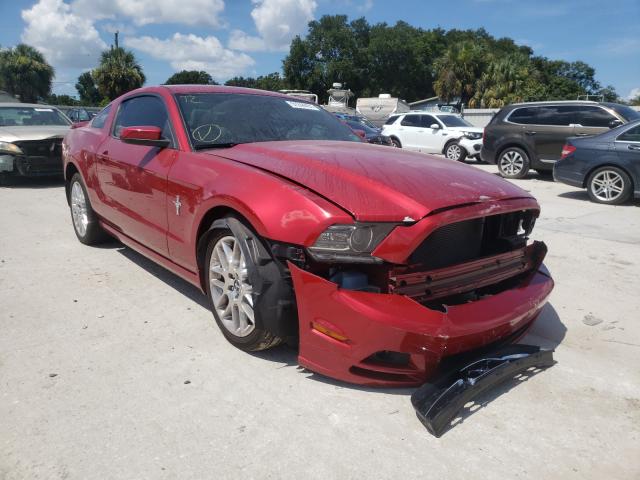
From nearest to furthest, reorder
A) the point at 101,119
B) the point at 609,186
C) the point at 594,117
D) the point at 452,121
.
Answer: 1. the point at 101,119
2. the point at 609,186
3. the point at 594,117
4. the point at 452,121

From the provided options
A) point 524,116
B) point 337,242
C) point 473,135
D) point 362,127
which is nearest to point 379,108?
point 362,127

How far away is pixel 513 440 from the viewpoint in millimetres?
2268

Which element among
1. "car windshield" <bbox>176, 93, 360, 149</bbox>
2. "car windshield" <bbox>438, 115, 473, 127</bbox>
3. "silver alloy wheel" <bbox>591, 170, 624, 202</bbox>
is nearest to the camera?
"car windshield" <bbox>176, 93, 360, 149</bbox>

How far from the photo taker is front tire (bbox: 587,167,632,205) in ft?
26.8

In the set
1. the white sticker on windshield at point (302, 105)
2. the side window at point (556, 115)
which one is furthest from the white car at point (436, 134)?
the white sticker on windshield at point (302, 105)

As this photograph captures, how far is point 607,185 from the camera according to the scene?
27.5 ft

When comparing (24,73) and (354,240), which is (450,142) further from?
(24,73)

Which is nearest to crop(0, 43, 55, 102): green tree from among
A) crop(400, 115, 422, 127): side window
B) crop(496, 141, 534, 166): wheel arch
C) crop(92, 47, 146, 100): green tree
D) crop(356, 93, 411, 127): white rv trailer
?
crop(92, 47, 146, 100): green tree

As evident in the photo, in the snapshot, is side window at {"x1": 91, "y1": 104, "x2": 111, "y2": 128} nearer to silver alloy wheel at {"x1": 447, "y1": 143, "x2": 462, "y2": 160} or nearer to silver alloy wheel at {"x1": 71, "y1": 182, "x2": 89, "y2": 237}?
silver alloy wheel at {"x1": 71, "y1": 182, "x2": 89, "y2": 237}

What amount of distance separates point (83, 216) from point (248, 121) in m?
2.43

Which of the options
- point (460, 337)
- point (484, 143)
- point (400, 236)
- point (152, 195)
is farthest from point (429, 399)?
point (484, 143)

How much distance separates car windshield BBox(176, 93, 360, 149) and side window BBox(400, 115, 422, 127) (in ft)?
42.3

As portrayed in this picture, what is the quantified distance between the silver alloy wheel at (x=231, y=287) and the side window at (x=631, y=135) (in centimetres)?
768

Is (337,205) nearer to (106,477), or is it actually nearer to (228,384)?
(228,384)
